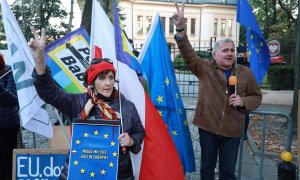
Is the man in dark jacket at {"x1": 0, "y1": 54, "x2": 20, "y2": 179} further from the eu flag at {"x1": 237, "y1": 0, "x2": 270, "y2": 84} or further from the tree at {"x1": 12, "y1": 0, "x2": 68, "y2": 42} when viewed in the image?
the tree at {"x1": 12, "y1": 0, "x2": 68, "y2": 42}

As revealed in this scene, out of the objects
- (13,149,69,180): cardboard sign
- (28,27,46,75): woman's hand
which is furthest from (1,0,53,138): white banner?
(28,27,46,75): woman's hand

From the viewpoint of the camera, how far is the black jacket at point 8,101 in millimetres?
3803

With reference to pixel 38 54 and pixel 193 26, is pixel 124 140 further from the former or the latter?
pixel 193 26

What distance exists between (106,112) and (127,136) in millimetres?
244

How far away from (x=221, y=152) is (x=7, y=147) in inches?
101

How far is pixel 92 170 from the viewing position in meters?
2.51

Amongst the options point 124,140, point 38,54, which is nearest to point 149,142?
point 124,140

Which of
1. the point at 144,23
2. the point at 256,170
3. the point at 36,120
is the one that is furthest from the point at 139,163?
the point at 144,23

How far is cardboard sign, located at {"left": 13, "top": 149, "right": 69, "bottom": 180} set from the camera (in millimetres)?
3256

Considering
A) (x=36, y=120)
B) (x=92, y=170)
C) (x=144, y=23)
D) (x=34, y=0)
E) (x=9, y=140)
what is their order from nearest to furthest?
(x=92, y=170) → (x=36, y=120) → (x=9, y=140) → (x=34, y=0) → (x=144, y=23)

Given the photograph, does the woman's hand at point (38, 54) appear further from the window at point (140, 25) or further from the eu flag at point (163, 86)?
the window at point (140, 25)

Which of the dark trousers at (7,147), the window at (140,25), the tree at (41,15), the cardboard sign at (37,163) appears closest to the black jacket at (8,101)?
the dark trousers at (7,147)

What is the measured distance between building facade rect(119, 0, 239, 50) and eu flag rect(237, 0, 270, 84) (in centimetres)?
5217

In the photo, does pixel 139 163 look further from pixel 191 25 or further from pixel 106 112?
pixel 191 25
